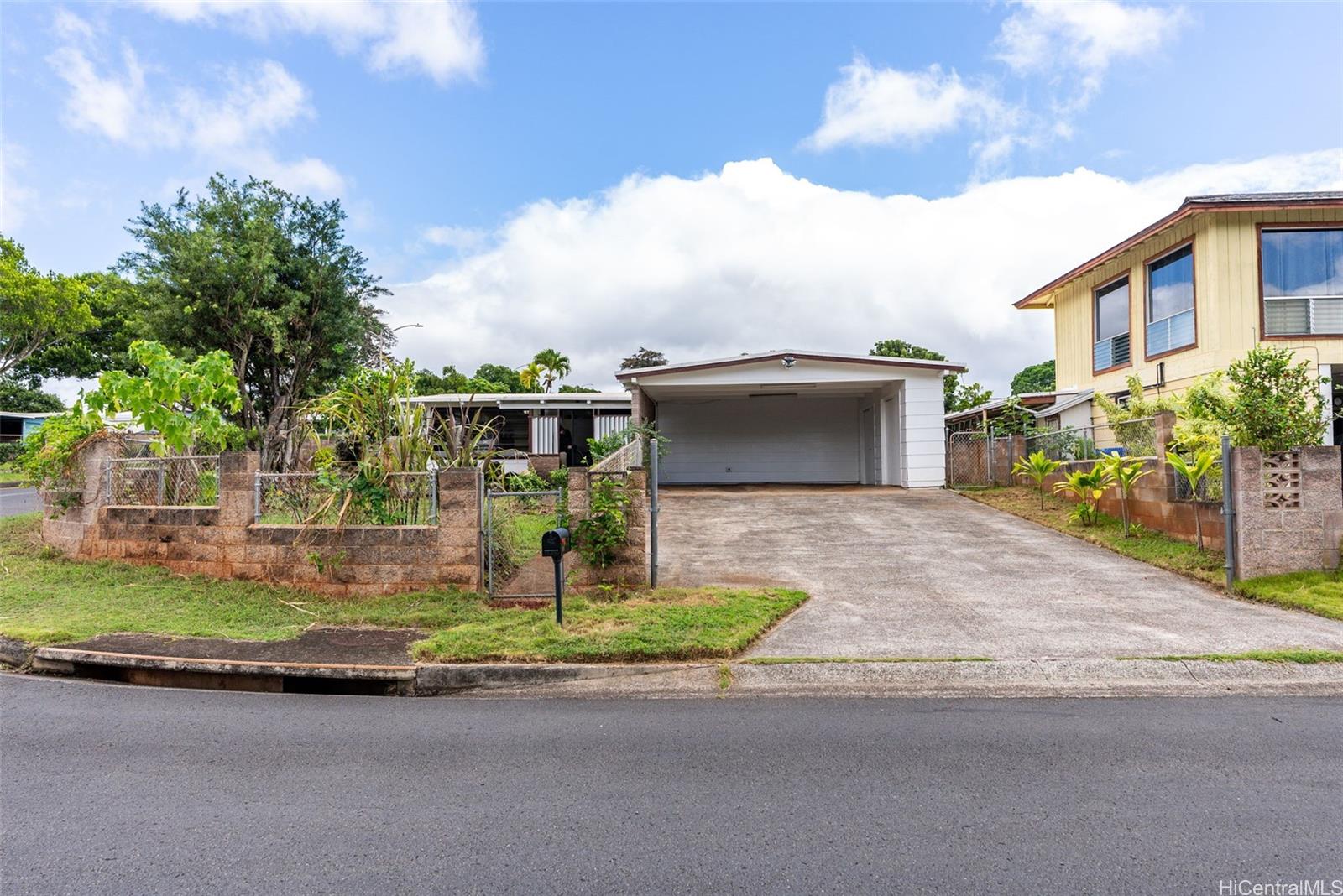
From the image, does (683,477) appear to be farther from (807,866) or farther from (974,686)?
(807,866)

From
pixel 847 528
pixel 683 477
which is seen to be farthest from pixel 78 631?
pixel 683 477

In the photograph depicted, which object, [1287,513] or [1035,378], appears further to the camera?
[1035,378]

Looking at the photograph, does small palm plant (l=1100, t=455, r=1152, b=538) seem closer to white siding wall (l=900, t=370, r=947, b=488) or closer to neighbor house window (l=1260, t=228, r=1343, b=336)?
neighbor house window (l=1260, t=228, r=1343, b=336)

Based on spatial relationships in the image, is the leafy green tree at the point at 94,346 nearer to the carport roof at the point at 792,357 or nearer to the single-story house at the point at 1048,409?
the carport roof at the point at 792,357

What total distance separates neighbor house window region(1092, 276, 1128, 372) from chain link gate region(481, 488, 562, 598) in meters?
13.8

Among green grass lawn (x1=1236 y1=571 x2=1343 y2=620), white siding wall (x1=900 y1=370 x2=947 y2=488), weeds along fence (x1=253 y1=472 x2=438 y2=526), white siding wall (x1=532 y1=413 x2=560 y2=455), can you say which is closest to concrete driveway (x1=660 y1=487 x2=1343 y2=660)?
green grass lawn (x1=1236 y1=571 x2=1343 y2=620)

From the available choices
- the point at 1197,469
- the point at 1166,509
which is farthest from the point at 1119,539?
the point at 1197,469

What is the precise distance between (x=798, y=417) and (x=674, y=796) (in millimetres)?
18971

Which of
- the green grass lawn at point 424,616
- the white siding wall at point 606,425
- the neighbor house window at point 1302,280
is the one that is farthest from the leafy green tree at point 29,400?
the neighbor house window at point 1302,280

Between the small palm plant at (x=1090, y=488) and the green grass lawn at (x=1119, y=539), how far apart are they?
136mm

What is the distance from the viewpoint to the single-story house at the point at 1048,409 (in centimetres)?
1626

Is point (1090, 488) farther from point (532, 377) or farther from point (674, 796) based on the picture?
point (532, 377)

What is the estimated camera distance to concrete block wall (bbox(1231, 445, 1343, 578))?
23.5 ft

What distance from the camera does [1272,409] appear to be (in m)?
7.21
